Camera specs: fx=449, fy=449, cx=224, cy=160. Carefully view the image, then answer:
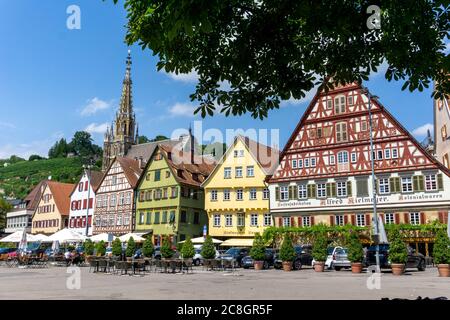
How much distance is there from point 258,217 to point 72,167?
153764 mm

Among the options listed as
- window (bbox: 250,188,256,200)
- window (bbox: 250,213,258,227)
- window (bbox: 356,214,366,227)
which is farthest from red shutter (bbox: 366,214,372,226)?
window (bbox: 250,188,256,200)

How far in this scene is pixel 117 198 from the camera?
63.0m

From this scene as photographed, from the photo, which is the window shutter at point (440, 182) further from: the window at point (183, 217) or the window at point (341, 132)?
the window at point (183, 217)

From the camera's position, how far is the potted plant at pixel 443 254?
2372cm

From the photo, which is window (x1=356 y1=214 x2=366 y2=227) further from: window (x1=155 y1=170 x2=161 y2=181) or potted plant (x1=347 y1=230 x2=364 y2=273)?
window (x1=155 y1=170 x2=161 y2=181)

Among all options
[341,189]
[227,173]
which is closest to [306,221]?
[341,189]

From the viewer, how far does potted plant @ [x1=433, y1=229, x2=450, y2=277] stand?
934 inches

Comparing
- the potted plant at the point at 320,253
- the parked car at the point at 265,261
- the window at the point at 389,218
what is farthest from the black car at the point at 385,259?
the window at the point at 389,218

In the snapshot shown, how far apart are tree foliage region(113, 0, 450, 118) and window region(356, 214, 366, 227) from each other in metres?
35.2

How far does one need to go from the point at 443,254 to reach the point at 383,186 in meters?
17.2

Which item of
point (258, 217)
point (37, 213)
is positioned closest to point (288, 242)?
point (258, 217)

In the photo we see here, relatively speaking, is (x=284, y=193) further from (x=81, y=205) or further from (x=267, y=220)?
(x=81, y=205)

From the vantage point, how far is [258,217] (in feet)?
160
